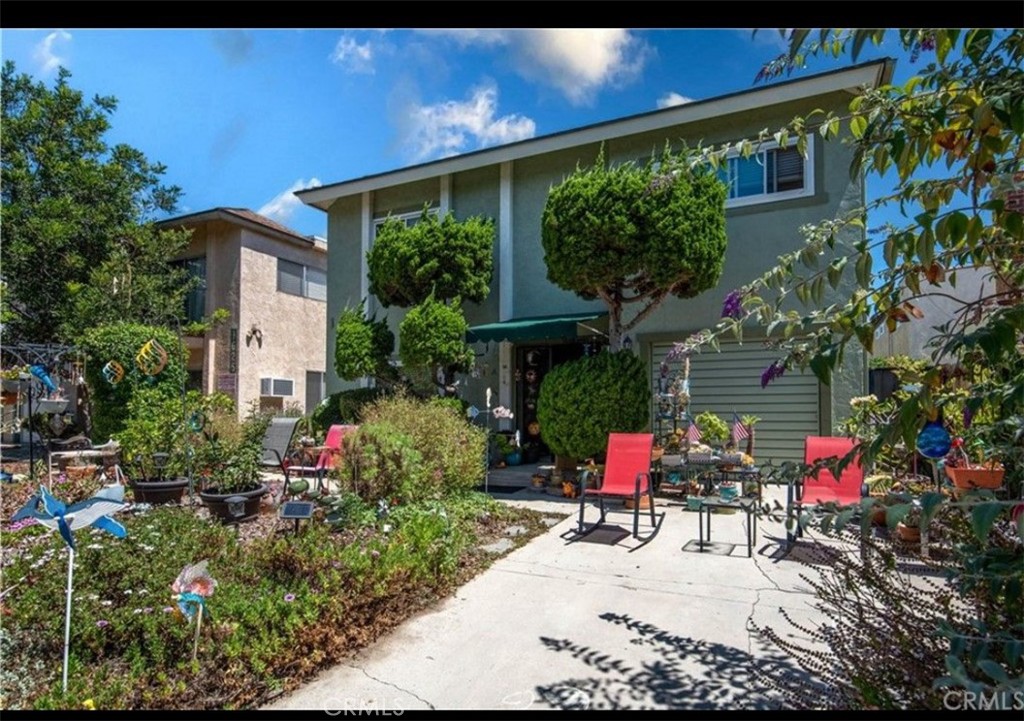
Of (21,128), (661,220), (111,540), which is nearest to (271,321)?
(21,128)

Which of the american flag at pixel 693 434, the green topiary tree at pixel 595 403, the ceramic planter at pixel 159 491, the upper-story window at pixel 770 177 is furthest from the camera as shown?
the upper-story window at pixel 770 177

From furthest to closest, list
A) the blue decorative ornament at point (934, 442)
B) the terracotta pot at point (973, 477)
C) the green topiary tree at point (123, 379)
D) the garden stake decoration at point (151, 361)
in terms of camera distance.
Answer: the green topiary tree at point (123, 379)
the garden stake decoration at point (151, 361)
the terracotta pot at point (973, 477)
the blue decorative ornament at point (934, 442)

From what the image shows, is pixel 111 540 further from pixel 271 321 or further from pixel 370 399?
pixel 271 321

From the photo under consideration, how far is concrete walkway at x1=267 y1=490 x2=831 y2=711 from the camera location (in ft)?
11.8

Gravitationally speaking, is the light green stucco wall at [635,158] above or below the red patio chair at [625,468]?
above

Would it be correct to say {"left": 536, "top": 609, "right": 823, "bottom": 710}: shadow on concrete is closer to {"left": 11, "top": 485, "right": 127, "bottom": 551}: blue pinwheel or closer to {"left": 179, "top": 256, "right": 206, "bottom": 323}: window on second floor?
{"left": 11, "top": 485, "right": 127, "bottom": 551}: blue pinwheel

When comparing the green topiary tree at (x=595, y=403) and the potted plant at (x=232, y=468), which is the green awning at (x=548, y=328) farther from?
the potted plant at (x=232, y=468)

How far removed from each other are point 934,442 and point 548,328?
1024 centimetres

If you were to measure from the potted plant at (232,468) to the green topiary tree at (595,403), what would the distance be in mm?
5186

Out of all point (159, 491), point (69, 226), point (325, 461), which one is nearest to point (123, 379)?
point (159, 491)

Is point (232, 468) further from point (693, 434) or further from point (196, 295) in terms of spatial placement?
point (196, 295)

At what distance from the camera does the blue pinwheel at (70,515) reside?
313cm

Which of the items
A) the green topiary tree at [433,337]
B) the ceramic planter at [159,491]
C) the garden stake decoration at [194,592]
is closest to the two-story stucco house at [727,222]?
the green topiary tree at [433,337]

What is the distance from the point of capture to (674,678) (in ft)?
12.4
